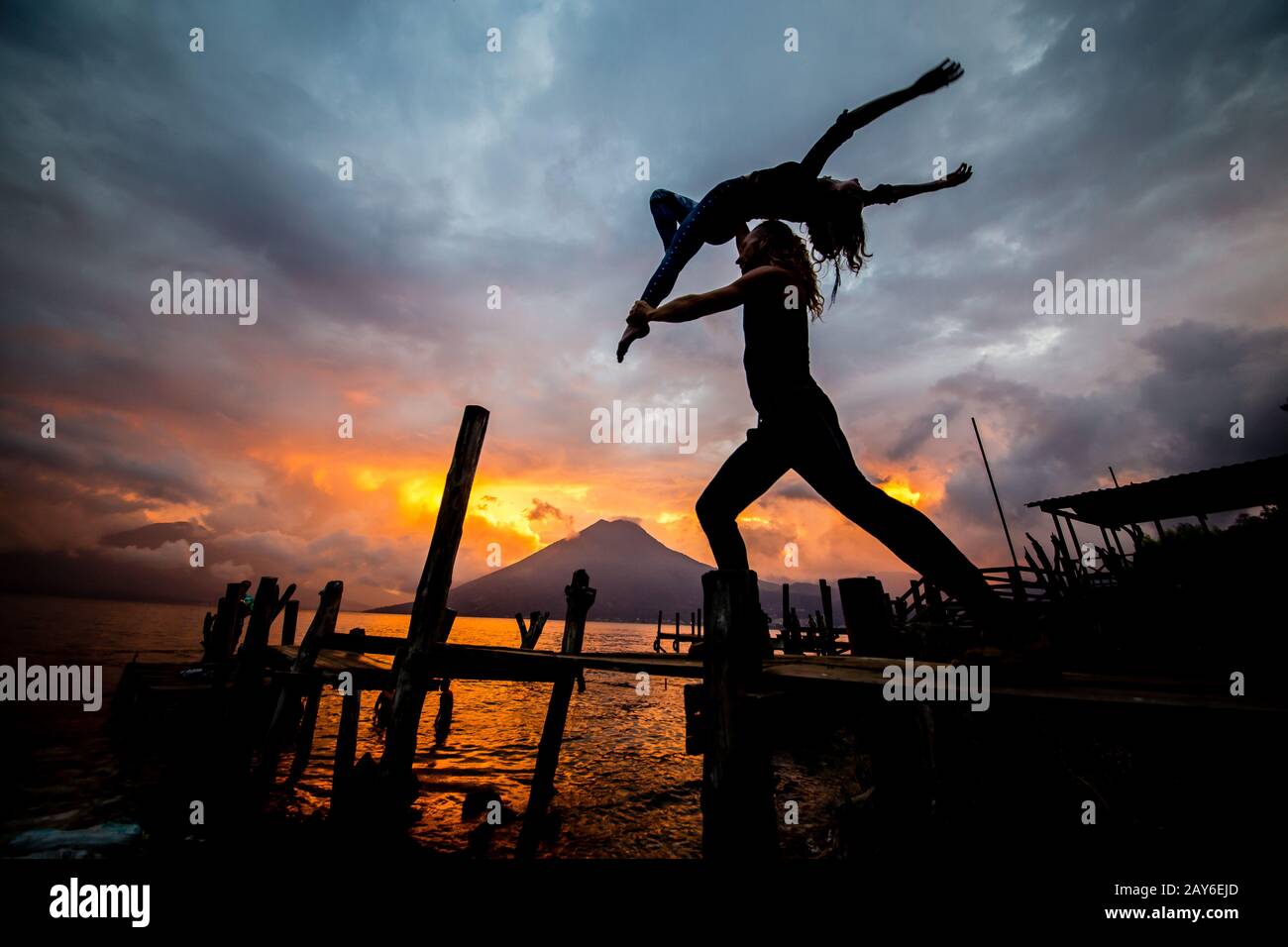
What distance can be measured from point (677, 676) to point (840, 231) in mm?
3188

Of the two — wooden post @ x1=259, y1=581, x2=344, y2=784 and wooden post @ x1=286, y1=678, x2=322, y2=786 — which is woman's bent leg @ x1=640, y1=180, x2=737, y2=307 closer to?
wooden post @ x1=259, y1=581, x2=344, y2=784

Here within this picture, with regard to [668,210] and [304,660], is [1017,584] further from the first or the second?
[304,660]

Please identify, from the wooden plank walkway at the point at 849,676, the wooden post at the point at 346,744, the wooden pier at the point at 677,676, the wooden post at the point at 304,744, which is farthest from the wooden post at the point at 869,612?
the wooden post at the point at 304,744

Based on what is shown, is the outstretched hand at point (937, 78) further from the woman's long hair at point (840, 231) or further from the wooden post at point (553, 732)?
the wooden post at point (553, 732)

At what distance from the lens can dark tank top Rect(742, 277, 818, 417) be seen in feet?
9.50

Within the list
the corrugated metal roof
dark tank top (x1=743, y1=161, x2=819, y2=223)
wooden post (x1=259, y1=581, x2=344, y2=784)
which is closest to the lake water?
wooden post (x1=259, y1=581, x2=344, y2=784)

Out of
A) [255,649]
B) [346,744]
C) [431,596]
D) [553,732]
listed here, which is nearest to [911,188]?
[431,596]

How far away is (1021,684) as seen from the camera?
7.03 ft

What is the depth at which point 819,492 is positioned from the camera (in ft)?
9.29

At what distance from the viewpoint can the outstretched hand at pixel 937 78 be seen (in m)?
2.47

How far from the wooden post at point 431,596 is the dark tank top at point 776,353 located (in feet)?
11.5
